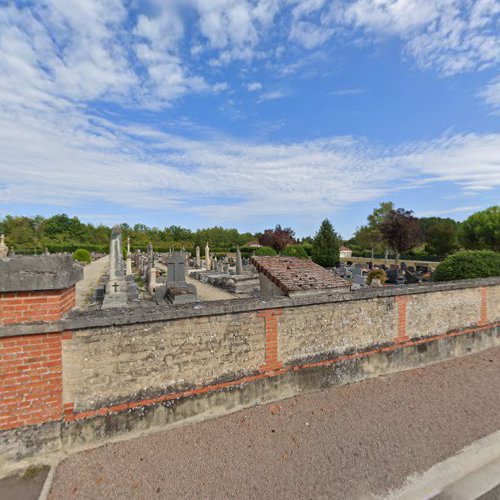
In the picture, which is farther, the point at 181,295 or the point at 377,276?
the point at 377,276

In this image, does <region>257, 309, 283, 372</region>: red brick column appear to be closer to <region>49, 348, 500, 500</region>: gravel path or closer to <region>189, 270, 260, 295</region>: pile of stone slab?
<region>49, 348, 500, 500</region>: gravel path

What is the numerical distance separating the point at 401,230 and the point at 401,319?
1141 inches

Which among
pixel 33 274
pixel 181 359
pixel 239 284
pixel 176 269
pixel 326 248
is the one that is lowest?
pixel 239 284

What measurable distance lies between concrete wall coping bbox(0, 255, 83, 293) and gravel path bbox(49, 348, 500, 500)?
215cm

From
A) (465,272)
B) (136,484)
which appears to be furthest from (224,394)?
(465,272)

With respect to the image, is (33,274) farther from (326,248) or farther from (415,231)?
(415,231)

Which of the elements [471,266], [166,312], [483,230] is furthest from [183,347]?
[483,230]

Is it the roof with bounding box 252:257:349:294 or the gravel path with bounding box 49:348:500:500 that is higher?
the roof with bounding box 252:257:349:294

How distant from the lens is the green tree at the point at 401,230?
31.5 m

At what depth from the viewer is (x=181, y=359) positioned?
4.14 metres

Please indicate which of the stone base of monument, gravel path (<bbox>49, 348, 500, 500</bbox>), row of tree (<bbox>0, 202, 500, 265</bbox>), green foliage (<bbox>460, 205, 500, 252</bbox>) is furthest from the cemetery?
green foliage (<bbox>460, 205, 500, 252</bbox>)

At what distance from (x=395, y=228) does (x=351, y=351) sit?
1191 inches

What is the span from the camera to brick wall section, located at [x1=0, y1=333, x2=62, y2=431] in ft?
10.6

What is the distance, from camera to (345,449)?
3.75 meters
